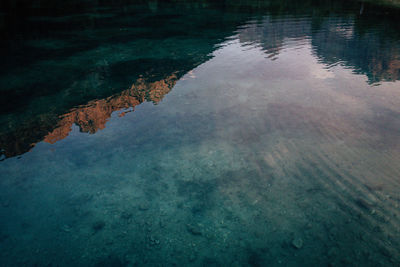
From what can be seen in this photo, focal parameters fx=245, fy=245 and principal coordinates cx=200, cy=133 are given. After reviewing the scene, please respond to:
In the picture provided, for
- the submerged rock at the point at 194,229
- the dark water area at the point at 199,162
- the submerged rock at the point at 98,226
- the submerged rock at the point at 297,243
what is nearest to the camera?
the submerged rock at the point at 297,243

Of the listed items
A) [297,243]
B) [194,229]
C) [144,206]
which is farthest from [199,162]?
[297,243]

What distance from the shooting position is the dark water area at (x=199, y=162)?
579cm

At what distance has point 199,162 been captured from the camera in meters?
8.23

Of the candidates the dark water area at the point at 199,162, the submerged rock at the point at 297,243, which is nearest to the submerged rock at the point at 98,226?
the dark water area at the point at 199,162

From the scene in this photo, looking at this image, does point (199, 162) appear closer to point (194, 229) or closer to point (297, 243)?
point (194, 229)

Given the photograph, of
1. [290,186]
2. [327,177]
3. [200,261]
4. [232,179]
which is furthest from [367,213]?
[200,261]

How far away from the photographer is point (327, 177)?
24.5 ft

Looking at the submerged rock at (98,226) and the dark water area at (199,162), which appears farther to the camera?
the submerged rock at (98,226)

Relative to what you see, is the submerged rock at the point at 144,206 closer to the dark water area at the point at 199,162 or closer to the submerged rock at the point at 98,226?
the dark water area at the point at 199,162

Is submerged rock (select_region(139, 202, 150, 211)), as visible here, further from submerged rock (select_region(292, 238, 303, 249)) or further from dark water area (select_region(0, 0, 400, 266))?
submerged rock (select_region(292, 238, 303, 249))

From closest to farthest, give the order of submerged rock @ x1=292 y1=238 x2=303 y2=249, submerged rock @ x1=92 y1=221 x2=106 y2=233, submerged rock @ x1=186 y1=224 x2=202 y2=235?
submerged rock @ x1=292 y1=238 x2=303 y2=249 < submerged rock @ x1=186 y1=224 x2=202 y2=235 < submerged rock @ x1=92 y1=221 x2=106 y2=233

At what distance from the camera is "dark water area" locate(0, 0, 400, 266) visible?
5.79 meters

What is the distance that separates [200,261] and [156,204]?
2021mm

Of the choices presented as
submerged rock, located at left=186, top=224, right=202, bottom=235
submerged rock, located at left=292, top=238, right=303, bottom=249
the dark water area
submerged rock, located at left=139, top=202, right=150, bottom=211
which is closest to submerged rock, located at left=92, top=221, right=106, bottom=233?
the dark water area
